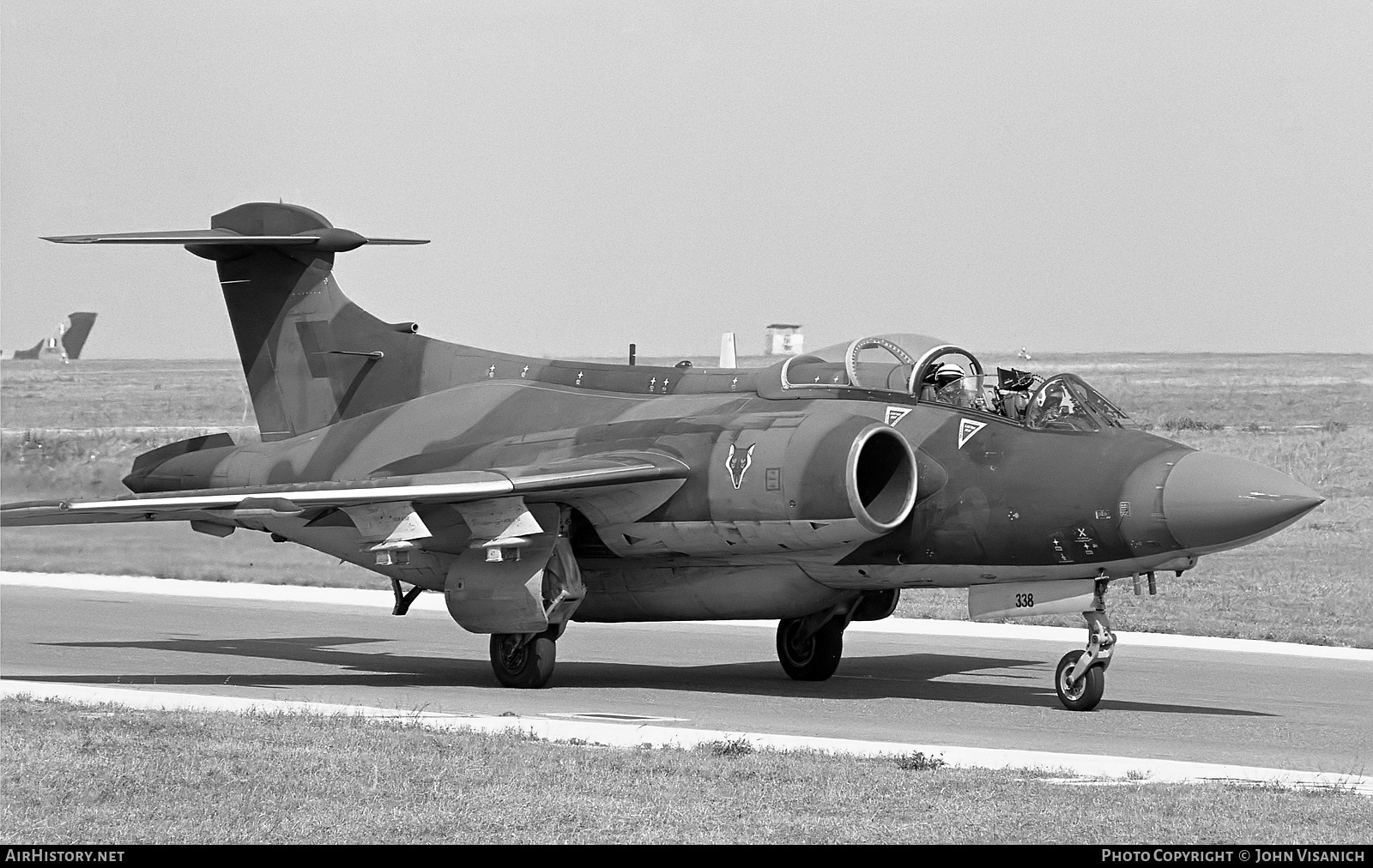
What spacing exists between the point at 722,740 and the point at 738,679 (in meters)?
4.85

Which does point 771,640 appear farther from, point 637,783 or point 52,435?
point 52,435

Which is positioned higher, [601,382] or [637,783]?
[601,382]

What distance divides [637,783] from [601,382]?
25.1ft

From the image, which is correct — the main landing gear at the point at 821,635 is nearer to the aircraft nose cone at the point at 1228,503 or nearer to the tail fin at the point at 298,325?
the aircraft nose cone at the point at 1228,503

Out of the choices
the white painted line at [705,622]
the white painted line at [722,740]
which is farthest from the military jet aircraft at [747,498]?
the white painted line at [705,622]

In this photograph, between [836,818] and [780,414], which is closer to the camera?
[836,818]

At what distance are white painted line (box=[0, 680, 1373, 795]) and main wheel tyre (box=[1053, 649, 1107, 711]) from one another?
2076mm

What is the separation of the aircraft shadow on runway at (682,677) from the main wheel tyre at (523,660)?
13.7 inches

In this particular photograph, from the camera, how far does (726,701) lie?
14.1 meters

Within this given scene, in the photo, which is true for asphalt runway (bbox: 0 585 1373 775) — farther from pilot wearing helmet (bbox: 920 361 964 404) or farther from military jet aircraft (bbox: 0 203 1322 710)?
pilot wearing helmet (bbox: 920 361 964 404)

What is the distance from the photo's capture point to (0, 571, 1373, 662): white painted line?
1822 centimetres

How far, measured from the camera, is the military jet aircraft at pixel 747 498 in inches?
501
